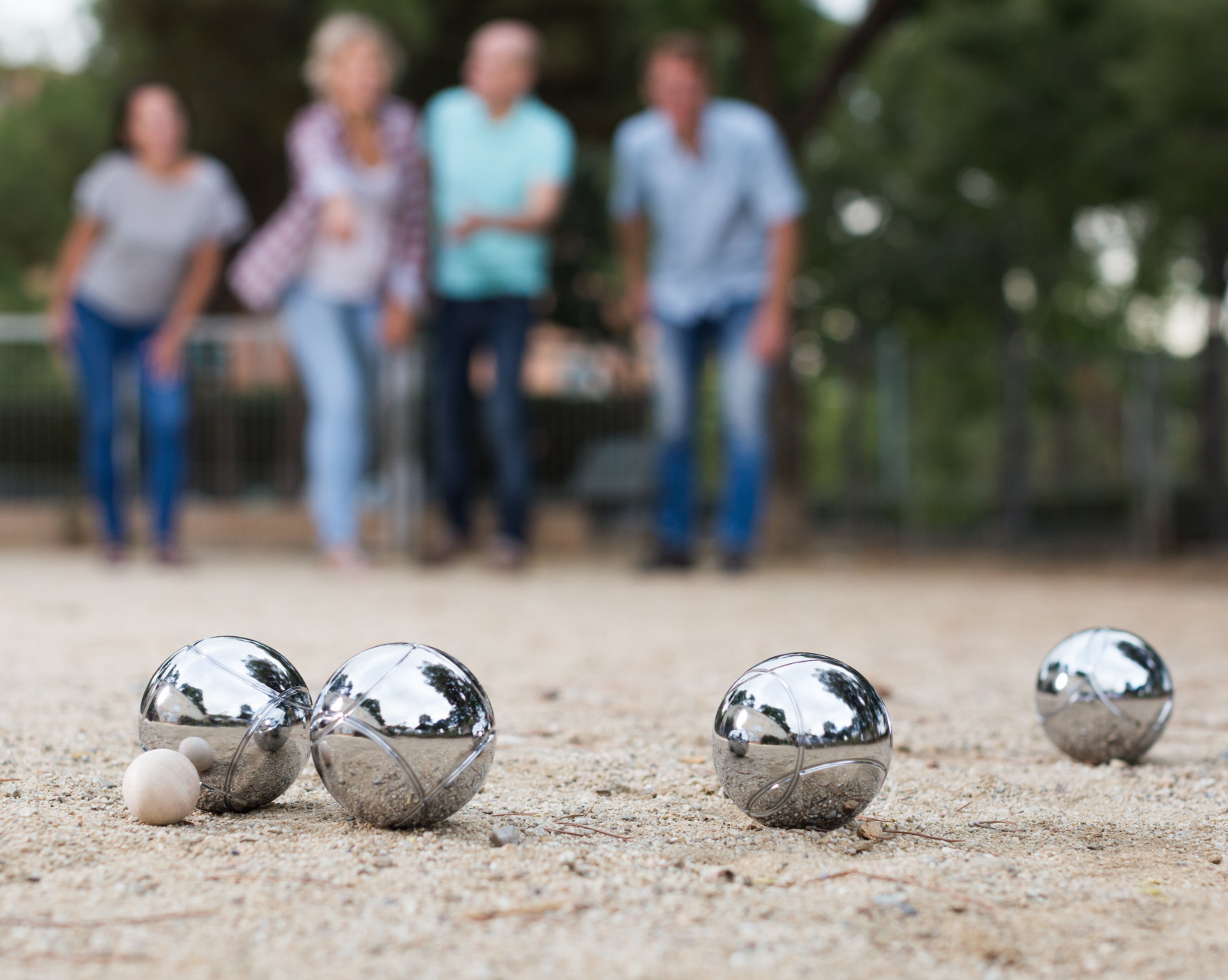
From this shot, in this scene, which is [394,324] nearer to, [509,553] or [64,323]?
[509,553]

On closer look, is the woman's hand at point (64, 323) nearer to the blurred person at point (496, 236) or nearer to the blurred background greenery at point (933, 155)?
the blurred person at point (496, 236)

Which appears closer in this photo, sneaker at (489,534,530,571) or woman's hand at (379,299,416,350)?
woman's hand at (379,299,416,350)

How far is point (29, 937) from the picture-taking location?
1424 millimetres

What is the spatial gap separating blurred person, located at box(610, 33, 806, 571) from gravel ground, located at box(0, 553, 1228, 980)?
2.68 metres

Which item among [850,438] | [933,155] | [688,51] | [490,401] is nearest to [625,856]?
[490,401]

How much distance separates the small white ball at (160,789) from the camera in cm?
185

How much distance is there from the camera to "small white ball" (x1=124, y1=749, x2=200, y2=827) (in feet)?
6.06

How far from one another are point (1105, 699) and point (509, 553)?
4.33 metres

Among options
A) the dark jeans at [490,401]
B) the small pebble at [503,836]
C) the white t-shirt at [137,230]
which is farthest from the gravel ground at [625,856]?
the white t-shirt at [137,230]

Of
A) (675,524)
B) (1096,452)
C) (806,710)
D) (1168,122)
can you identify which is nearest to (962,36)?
(1168,122)

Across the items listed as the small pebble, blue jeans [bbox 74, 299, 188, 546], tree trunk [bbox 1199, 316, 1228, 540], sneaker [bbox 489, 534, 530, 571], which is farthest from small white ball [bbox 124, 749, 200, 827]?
tree trunk [bbox 1199, 316, 1228, 540]

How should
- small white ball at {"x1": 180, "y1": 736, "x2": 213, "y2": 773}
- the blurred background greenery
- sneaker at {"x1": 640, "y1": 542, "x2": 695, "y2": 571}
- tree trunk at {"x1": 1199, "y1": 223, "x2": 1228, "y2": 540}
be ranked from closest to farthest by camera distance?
small white ball at {"x1": 180, "y1": 736, "x2": 213, "y2": 773}
sneaker at {"x1": 640, "y1": 542, "x2": 695, "y2": 571}
the blurred background greenery
tree trunk at {"x1": 1199, "y1": 223, "x2": 1228, "y2": 540}

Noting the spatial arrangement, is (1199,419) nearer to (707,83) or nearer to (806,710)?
(707,83)

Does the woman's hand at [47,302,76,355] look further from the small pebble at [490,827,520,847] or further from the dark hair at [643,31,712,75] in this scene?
the small pebble at [490,827,520,847]
